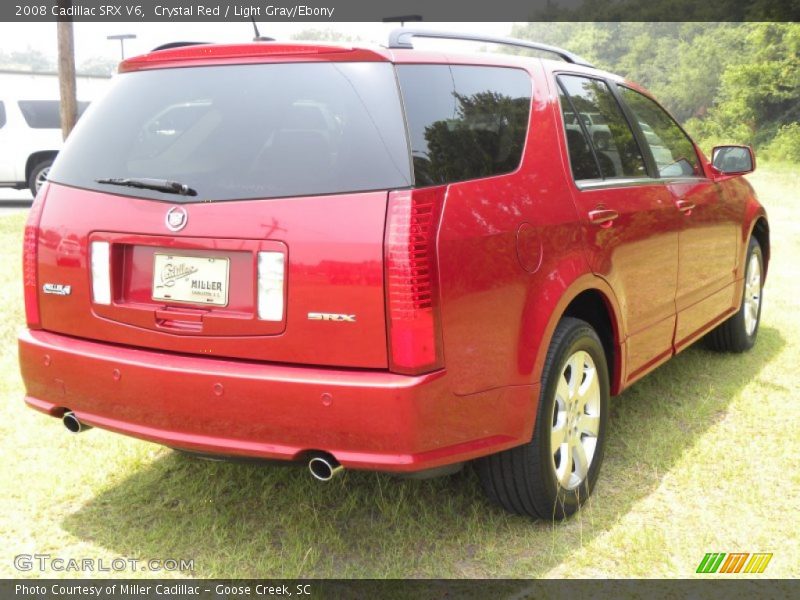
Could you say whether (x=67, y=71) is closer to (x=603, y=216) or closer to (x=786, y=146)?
(x=603, y=216)

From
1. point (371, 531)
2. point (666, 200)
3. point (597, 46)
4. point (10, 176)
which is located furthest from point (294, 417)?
point (597, 46)

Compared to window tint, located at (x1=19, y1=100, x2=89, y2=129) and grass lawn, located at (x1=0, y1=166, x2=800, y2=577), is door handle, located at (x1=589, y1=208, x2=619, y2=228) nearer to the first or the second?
grass lawn, located at (x1=0, y1=166, x2=800, y2=577)

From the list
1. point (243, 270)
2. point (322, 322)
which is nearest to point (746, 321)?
point (322, 322)

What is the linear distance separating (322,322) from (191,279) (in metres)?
0.51

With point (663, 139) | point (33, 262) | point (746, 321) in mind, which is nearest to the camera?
point (33, 262)

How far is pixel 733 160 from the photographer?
5156 millimetres

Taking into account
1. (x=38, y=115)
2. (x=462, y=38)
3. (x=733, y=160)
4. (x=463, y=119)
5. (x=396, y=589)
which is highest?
(x=462, y=38)

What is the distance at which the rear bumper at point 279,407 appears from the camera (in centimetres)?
262

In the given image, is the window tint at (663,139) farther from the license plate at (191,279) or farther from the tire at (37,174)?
the tire at (37,174)

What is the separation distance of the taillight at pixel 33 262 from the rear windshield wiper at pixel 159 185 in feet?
1.22

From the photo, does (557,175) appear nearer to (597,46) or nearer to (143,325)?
(143,325)

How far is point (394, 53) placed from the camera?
2.85m

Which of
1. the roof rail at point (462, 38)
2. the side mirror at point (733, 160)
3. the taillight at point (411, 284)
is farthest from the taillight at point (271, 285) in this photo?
the side mirror at point (733, 160)

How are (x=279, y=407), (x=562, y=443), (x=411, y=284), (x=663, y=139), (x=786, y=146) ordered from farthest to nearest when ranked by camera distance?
(x=786, y=146) → (x=663, y=139) → (x=562, y=443) → (x=279, y=407) → (x=411, y=284)
